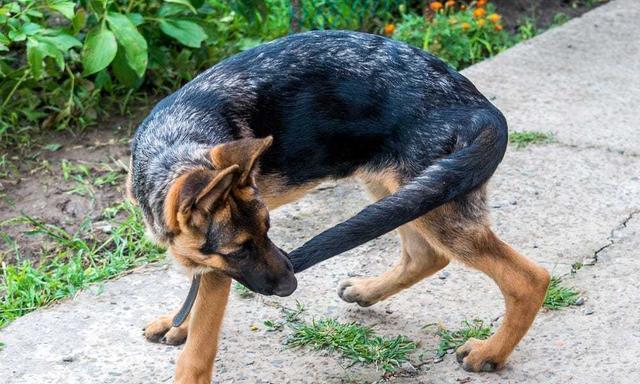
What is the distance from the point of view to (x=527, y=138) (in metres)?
6.36

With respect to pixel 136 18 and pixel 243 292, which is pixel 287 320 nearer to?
pixel 243 292

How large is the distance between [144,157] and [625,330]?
2289mm

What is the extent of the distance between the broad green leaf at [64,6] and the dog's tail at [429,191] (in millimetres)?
2612

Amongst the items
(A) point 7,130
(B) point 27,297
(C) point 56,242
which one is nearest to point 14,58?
(A) point 7,130

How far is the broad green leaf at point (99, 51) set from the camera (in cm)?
607

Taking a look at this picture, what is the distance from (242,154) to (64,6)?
2625 millimetres

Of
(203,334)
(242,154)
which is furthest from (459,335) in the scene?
(242,154)

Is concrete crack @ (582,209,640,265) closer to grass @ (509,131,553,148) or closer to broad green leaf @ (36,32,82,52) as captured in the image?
grass @ (509,131,553,148)

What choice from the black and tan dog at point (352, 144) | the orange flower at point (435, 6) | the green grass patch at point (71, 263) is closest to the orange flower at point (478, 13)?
the orange flower at point (435, 6)

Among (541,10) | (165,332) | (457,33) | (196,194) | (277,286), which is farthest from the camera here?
(541,10)

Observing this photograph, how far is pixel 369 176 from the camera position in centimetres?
446

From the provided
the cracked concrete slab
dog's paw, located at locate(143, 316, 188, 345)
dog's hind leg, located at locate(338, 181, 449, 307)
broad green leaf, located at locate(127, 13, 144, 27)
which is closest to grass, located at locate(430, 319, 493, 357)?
dog's hind leg, located at locate(338, 181, 449, 307)

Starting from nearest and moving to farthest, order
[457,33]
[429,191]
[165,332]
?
[429,191] < [165,332] < [457,33]

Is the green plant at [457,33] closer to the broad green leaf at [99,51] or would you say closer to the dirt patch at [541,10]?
the dirt patch at [541,10]
